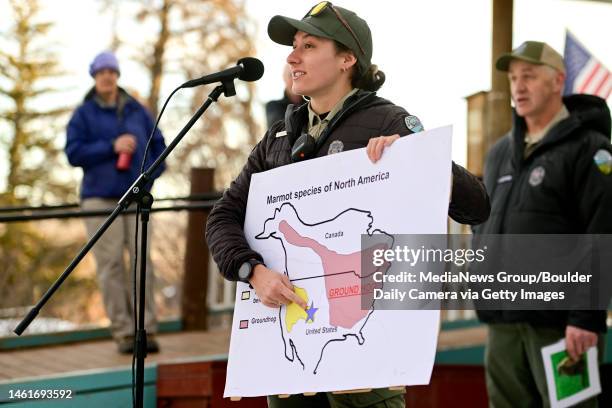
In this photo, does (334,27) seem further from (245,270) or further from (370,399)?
(370,399)

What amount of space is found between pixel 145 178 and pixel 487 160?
2.32 meters

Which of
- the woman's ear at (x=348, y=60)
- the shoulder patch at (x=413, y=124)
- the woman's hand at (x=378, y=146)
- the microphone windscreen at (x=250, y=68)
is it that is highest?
the microphone windscreen at (x=250, y=68)

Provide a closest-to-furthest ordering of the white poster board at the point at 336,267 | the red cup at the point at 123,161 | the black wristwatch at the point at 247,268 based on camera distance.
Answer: the white poster board at the point at 336,267 → the black wristwatch at the point at 247,268 → the red cup at the point at 123,161

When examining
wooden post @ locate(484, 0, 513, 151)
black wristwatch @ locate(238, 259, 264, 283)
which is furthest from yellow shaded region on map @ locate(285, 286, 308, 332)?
wooden post @ locate(484, 0, 513, 151)

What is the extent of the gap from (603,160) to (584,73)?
8.69ft

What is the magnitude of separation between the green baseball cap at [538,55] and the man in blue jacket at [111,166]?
2.17 metres

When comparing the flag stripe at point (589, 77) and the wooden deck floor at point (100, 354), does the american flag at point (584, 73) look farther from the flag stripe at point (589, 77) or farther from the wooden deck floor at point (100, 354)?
the wooden deck floor at point (100, 354)

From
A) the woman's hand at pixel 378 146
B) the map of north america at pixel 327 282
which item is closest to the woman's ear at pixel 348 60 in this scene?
the woman's hand at pixel 378 146

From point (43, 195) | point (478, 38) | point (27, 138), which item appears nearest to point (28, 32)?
point (27, 138)

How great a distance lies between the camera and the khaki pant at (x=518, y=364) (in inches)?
175

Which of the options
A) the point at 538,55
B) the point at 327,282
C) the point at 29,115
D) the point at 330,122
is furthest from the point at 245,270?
the point at 29,115

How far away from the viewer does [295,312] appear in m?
2.92

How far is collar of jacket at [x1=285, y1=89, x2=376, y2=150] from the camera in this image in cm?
302

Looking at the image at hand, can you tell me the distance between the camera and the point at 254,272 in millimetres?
2992
